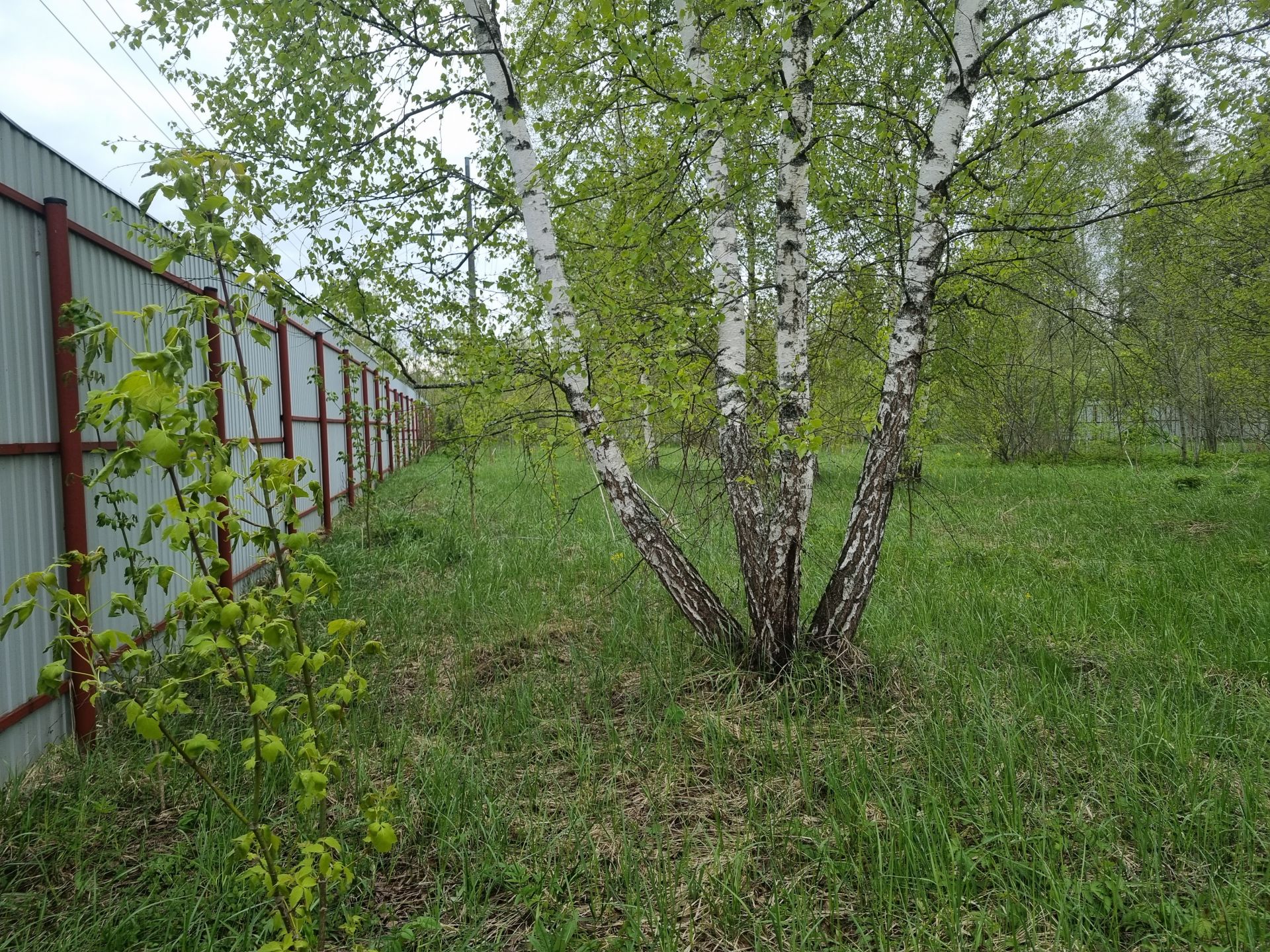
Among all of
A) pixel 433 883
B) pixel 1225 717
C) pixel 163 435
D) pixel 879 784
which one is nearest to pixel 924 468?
pixel 1225 717

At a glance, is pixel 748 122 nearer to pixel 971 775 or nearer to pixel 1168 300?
pixel 971 775

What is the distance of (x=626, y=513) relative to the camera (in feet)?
11.8

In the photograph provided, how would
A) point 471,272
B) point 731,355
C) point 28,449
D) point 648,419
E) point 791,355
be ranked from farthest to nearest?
point 471,272
point 648,419
point 731,355
point 791,355
point 28,449

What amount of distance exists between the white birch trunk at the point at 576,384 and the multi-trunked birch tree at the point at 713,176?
1cm

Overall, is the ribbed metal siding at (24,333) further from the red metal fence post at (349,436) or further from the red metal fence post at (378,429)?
the red metal fence post at (378,429)

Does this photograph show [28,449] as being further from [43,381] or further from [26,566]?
[26,566]

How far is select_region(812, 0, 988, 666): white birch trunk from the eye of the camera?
2.98 meters

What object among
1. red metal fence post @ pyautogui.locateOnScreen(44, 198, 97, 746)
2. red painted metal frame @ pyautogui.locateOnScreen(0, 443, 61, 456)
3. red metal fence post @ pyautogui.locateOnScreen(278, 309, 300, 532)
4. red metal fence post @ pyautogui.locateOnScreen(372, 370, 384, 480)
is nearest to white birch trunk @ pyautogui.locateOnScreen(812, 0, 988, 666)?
red metal fence post @ pyautogui.locateOnScreen(44, 198, 97, 746)

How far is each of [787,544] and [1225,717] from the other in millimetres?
Result: 1891

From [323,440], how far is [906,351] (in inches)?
274

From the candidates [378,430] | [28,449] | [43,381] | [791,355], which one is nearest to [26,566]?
[28,449]

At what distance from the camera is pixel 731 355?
143 inches

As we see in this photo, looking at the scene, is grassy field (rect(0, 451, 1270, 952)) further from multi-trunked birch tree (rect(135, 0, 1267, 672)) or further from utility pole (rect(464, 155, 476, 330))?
utility pole (rect(464, 155, 476, 330))

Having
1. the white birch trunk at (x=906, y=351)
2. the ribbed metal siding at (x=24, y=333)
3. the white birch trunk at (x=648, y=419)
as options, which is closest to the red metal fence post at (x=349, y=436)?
A: the white birch trunk at (x=648, y=419)
